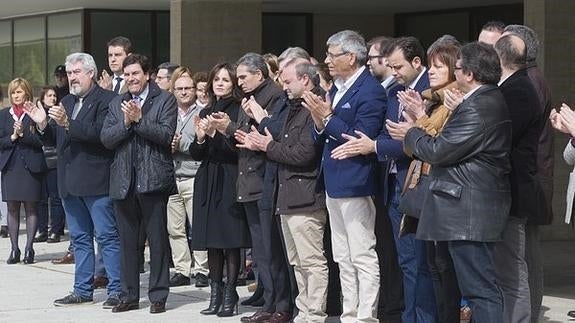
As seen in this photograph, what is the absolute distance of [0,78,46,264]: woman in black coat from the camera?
13820mm

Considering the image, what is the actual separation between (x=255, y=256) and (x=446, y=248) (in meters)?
2.79

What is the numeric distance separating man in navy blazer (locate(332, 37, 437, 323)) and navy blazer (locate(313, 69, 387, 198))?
78 millimetres

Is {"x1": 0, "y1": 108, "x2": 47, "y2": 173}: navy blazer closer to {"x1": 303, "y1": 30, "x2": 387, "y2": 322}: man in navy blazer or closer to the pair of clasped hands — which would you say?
the pair of clasped hands

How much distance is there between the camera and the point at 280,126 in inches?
367

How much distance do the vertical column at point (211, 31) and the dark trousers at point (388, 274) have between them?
10357 mm

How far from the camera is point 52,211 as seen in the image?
51.2 feet

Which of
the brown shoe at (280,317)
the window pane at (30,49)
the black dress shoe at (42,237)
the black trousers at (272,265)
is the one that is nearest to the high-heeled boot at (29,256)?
the black dress shoe at (42,237)

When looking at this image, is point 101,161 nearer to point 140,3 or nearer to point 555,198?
point 555,198

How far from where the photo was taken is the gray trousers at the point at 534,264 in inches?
312

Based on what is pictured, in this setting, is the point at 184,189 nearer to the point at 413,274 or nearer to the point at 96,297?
the point at 96,297

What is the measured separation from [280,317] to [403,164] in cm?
197

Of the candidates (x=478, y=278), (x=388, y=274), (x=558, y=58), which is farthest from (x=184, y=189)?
(x=558, y=58)

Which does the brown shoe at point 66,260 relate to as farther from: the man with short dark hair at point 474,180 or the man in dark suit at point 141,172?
the man with short dark hair at point 474,180

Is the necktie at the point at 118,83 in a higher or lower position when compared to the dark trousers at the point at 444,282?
higher
